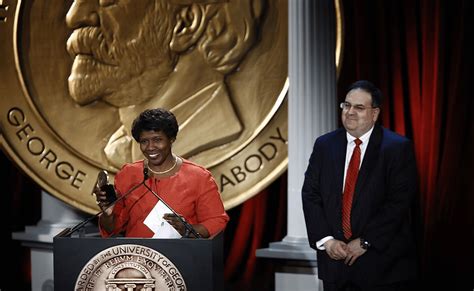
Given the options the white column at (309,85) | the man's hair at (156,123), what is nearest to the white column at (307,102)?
the white column at (309,85)

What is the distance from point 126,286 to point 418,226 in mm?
2446

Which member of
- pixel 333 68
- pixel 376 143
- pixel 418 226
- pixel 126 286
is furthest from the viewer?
pixel 418 226

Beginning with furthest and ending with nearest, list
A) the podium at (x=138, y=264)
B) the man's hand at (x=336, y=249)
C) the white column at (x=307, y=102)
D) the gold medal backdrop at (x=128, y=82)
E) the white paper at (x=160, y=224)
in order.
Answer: the gold medal backdrop at (x=128, y=82) → the white column at (x=307, y=102) → the man's hand at (x=336, y=249) → the white paper at (x=160, y=224) → the podium at (x=138, y=264)

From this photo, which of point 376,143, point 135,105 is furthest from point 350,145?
point 135,105

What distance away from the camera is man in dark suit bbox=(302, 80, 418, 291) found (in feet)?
11.3

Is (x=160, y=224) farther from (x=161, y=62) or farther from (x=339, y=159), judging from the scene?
(x=161, y=62)

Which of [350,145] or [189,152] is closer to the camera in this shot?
[350,145]

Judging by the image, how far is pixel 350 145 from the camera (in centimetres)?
357

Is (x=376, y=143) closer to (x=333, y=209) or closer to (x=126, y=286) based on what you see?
(x=333, y=209)

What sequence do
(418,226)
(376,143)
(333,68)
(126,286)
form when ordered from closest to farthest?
(126,286) → (376,143) → (333,68) → (418,226)

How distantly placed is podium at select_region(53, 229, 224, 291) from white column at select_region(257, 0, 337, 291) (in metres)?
1.71

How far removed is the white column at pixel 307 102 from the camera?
4.45 m

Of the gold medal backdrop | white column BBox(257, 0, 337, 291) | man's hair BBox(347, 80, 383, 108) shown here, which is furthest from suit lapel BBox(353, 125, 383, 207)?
the gold medal backdrop

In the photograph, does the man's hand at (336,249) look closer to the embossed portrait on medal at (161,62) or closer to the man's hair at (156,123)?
the man's hair at (156,123)
